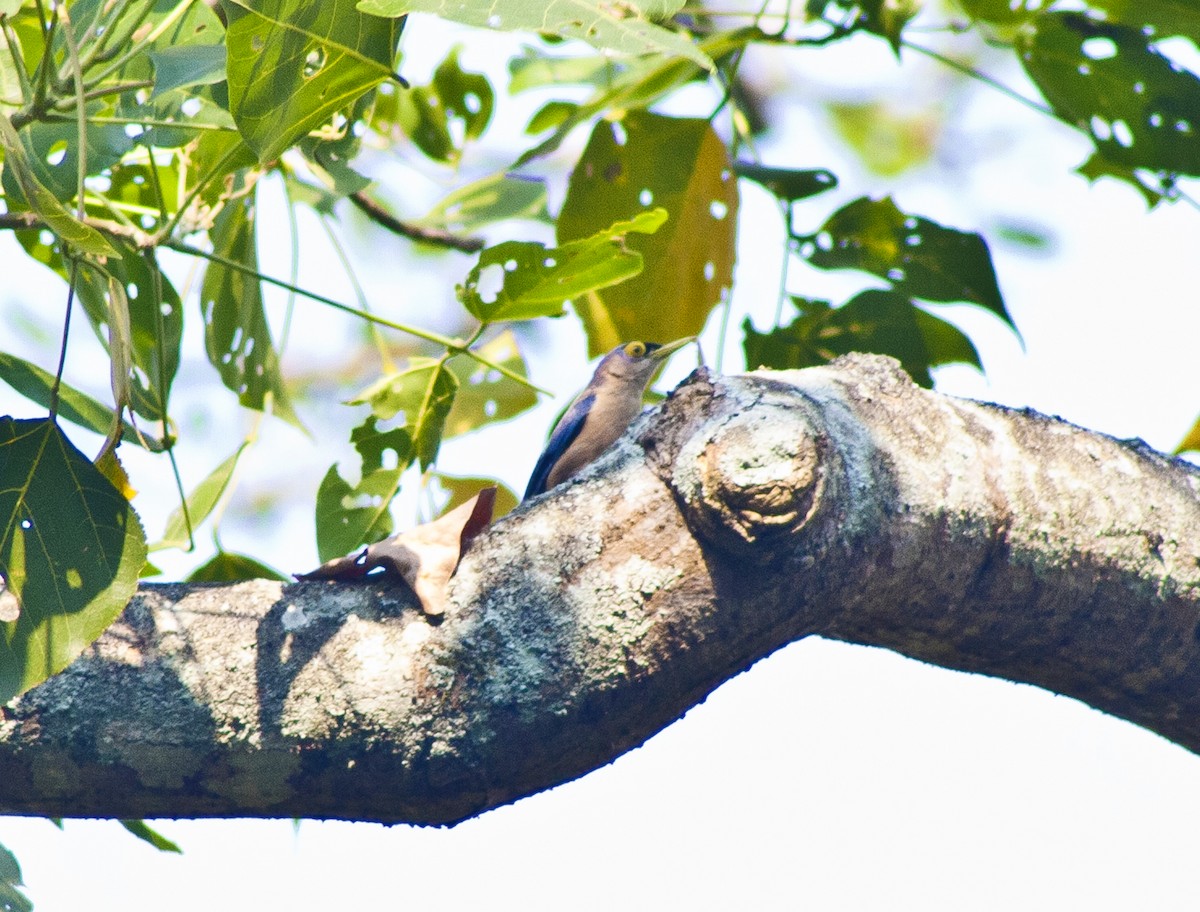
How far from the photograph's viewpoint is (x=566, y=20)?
180 cm

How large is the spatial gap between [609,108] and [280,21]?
1808mm

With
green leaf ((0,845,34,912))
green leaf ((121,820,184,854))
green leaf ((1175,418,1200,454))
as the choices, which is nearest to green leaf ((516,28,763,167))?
green leaf ((1175,418,1200,454))

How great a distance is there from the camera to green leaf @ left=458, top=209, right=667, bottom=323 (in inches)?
111

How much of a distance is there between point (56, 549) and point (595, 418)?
9.25 feet

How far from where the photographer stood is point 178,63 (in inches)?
94.7

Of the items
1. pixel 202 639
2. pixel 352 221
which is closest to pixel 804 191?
pixel 202 639

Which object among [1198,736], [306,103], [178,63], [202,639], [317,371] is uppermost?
[317,371]

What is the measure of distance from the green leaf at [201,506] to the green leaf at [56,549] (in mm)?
858

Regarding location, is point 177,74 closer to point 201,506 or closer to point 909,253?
point 201,506

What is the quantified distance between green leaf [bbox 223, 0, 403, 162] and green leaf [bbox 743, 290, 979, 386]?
1.85 m

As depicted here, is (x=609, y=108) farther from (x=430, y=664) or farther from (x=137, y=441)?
(x=430, y=664)

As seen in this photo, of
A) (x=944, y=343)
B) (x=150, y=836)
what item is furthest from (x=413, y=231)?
(x=150, y=836)

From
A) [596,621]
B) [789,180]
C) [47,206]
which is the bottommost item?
[596,621]

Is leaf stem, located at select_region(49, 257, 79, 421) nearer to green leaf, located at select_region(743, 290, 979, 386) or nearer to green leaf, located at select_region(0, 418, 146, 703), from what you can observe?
green leaf, located at select_region(0, 418, 146, 703)
